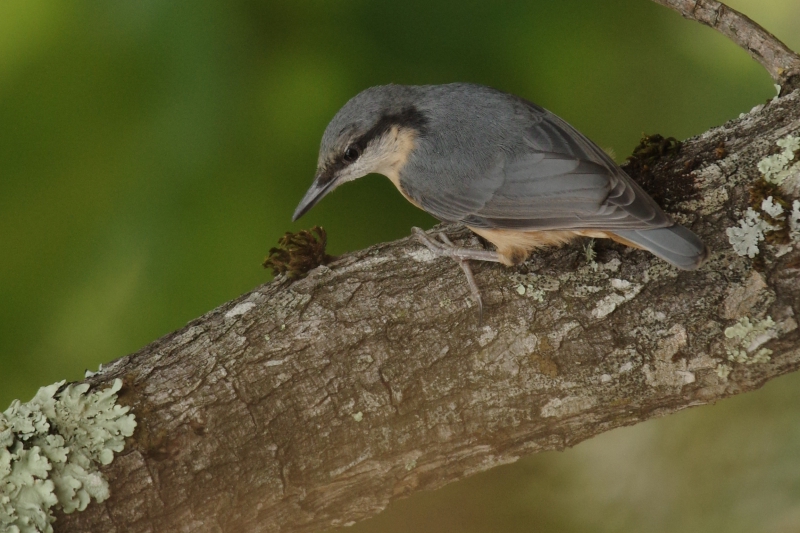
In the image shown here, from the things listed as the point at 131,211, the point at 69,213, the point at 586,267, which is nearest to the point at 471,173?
the point at 586,267

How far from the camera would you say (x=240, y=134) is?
7.82ft

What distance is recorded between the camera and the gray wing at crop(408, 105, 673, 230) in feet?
5.22

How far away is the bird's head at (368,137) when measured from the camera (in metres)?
1.85

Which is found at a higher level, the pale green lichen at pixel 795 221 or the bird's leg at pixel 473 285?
the bird's leg at pixel 473 285

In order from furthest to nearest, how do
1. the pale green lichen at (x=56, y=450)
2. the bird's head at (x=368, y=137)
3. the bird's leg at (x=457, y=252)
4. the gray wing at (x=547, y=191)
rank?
the bird's head at (x=368, y=137)
the bird's leg at (x=457, y=252)
the gray wing at (x=547, y=191)
the pale green lichen at (x=56, y=450)

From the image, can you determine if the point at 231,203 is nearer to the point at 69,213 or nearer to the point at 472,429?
the point at 69,213

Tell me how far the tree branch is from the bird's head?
82 cm

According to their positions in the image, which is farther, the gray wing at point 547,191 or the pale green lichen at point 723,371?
the gray wing at point 547,191

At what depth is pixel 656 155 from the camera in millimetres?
1776

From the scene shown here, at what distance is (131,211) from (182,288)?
1.05 feet

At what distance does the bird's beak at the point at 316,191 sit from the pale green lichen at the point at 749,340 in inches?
42.7

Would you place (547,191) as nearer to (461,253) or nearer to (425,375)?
(461,253)

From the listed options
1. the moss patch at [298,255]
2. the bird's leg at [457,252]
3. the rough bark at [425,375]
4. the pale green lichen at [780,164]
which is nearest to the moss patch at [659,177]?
the rough bark at [425,375]

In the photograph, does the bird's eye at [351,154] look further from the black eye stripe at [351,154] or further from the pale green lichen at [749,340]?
the pale green lichen at [749,340]
